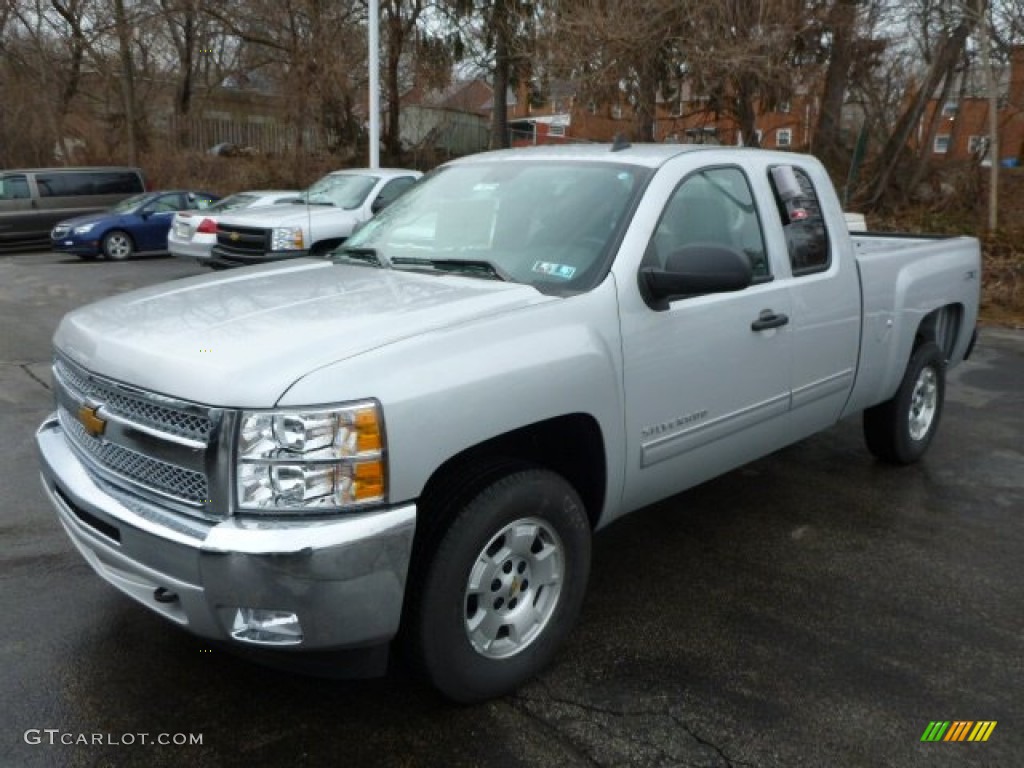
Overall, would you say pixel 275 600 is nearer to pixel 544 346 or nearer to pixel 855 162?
pixel 544 346

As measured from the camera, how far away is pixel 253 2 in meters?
24.9

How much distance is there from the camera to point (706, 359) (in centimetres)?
370

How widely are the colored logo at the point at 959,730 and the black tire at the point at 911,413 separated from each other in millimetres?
2696

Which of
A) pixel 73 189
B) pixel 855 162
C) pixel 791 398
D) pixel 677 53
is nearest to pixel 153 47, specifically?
pixel 73 189

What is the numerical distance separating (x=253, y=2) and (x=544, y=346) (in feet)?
82.6

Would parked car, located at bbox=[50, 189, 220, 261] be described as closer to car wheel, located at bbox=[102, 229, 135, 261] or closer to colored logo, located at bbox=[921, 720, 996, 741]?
car wheel, located at bbox=[102, 229, 135, 261]

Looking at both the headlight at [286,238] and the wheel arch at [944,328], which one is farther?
the headlight at [286,238]

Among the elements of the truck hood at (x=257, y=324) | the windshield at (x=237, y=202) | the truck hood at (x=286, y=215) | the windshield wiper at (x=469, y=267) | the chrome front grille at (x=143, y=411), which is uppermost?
the windshield at (x=237, y=202)

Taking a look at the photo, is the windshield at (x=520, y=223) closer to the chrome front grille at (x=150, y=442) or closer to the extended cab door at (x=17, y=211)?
the chrome front grille at (x=150, y=442)

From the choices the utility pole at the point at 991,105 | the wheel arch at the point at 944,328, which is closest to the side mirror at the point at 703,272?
the wheel arch at the point at 944,328

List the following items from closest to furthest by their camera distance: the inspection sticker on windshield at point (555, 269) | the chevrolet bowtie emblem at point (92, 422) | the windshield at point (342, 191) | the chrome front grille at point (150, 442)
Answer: the chrome front grille at point (150, 442)
the chevrolet bowtie emblem at point (92, 422)
the inspection sticker on windshield at point (555, 269)
the windshield at point (342, 191)

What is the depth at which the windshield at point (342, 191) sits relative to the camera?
12352 millimetres

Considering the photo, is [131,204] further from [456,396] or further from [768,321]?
[456,396]

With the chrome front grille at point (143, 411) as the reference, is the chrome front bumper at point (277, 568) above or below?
below
